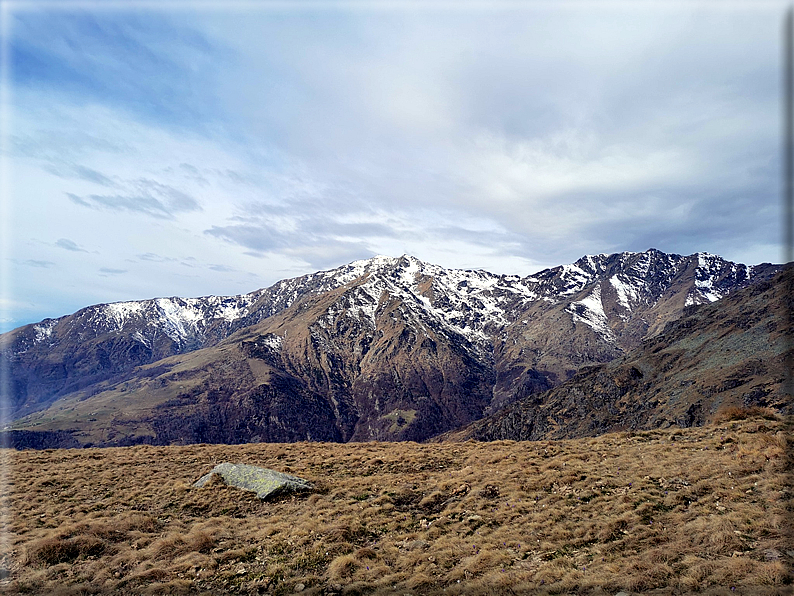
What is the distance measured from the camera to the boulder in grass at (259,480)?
914 inches

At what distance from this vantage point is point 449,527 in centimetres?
1755

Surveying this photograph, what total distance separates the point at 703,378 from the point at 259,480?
178 metres

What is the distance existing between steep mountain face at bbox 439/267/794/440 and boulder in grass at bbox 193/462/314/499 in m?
116

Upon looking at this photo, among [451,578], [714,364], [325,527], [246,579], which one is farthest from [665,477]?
[714,364]

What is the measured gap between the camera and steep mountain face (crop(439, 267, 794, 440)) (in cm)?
12694

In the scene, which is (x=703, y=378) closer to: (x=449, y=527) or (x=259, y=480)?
(x=449, y=527)

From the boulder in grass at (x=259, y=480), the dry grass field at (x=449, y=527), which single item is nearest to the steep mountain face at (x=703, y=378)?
the dry grass field at (x=449, y=527)

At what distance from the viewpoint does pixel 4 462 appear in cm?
3161

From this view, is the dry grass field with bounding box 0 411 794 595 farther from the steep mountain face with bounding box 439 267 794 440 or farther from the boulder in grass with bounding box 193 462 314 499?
the steep mountain face with bounding box 439 267 794 440

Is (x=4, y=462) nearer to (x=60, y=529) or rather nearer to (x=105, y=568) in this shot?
(x=60, y=529)

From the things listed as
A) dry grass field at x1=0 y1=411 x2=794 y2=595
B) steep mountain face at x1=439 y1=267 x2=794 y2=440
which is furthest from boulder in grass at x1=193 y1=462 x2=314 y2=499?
steep mountain face at x1=439 y1=267 x2=794 y2=440

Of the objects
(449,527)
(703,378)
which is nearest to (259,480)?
(449,527)

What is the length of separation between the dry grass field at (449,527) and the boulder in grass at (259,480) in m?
0.80

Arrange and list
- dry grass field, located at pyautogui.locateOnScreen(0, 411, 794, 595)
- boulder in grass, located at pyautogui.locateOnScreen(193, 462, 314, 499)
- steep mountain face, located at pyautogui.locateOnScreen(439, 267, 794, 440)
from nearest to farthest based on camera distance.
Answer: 1. dry grass field, located at pyautogui.locateOnScreen(0, 411, 794, 595)
2. boulder in grass, located at pyautogui.locateOnScreen(193, 462, 314, 499)
3. steep mountain face, located at pyautogui.locateOnScreen(439, 267, 794, 440)
